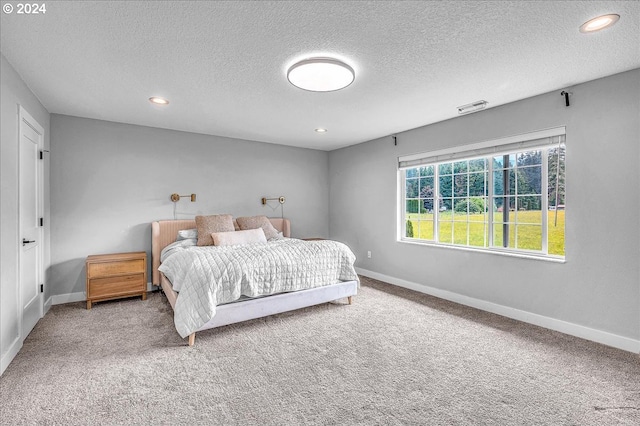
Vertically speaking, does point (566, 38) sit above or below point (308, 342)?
above

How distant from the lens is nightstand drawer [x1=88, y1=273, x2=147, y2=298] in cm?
361

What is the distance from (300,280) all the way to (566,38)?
3075 millimetres

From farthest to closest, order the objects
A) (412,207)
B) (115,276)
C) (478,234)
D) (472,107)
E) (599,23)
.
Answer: (412,207) → (478,234) → (115,276) → (472,107) → (599,23)

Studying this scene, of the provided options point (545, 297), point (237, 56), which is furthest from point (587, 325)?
point (237, 56)

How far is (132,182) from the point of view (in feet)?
14.1

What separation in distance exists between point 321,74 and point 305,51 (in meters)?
0.27

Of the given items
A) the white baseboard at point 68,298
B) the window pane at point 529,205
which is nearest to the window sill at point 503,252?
the window pane at point 529,205

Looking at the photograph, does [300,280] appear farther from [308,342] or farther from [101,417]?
[101,417]

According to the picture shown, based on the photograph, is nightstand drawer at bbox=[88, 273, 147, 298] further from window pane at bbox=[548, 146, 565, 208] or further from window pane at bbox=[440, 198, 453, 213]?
window pane at bbox=[548, 146, 565, 208]

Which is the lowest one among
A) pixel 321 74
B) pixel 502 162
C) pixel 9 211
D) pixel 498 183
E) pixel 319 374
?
pixel 319 374

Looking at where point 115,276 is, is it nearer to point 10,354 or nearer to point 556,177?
point 10,354

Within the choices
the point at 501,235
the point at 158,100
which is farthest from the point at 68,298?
the point at 501,235

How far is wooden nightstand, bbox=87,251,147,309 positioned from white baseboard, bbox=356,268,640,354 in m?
3.77

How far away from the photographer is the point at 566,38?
2066mm
